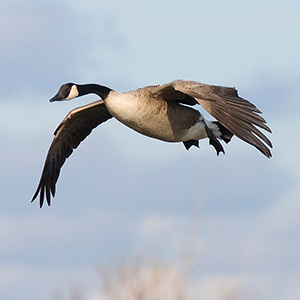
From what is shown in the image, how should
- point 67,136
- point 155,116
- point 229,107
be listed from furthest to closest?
point 67,136 < point 155,116 < point 229,107

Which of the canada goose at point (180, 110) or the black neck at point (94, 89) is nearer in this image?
the canada goose at point (180, 110)

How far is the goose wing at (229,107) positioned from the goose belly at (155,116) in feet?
1.00

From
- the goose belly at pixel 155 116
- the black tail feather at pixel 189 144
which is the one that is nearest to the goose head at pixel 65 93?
the goose belly at pixel 155 116

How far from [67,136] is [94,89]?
3.13 meters

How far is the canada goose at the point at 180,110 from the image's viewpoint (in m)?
8.86

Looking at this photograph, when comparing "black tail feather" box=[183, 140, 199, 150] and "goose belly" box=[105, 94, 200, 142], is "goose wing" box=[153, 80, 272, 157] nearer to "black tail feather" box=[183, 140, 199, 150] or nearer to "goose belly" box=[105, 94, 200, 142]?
"goose belly" box=[105, 94, 200, 142]

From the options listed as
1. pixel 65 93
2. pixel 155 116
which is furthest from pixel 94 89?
pixel 155 116

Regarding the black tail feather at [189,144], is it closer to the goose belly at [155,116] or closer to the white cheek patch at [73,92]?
the goose belly at [155,116]

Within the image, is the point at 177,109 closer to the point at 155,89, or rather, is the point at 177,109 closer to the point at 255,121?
the point at 155,89

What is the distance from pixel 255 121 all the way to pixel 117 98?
2580 mm

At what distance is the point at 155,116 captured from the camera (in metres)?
10.3

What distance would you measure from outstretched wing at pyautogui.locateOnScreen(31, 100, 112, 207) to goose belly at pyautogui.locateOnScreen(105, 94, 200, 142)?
203 centimetres

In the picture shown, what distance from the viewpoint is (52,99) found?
10.8 metres

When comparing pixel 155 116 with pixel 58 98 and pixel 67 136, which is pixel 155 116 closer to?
pixel 58 98
